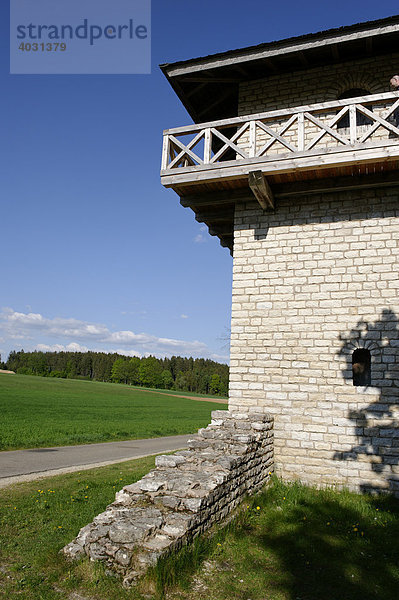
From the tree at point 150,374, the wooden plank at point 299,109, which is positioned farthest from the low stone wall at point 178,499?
the tree at point 150,374

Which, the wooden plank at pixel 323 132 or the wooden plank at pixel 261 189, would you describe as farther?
the wooden plank at pixel 261 189

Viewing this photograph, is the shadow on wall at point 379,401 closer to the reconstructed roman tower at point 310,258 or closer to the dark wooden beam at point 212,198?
the reconstructed roman tower at point 310,258

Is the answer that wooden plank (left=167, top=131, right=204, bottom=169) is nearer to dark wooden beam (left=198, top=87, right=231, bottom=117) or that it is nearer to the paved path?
dark wooden beam (left=198, top=87, right=231, bottom=117)

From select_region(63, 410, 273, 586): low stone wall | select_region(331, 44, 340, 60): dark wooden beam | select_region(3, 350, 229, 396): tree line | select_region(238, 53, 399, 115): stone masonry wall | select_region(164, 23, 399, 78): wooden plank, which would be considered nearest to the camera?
select_region(63, 410, 273, 586): low stone wall

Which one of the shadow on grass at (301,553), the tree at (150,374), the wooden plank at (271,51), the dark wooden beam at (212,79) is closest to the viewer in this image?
the shadow on grass at (301,553)

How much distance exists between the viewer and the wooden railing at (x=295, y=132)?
26.7 feet

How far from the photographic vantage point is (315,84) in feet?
33.6

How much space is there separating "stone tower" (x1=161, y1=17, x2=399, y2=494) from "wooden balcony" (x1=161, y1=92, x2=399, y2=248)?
0.03 meters

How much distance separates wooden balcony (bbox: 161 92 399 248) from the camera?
8.08 metres

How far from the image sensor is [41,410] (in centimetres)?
2808

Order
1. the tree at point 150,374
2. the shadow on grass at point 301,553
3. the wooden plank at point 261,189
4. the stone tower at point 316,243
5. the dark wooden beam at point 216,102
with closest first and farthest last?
the shadow on grass at point 301,553 < the stone tower at point 316,243 < the wooden plank at point 261,189 < the dark wooden beam at point 216,102 < the tree at point 150,374

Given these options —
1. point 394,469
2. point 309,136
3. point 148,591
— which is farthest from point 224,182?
point 148,591

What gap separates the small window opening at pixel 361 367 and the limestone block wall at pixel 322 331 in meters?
0.31

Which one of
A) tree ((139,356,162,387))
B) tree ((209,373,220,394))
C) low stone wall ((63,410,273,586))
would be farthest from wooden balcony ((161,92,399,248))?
tree ((209,373,220,394))
